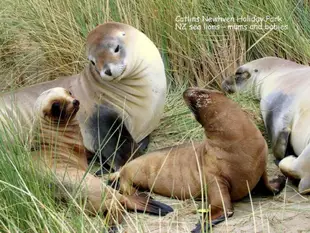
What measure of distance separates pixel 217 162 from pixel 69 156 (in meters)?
0.93

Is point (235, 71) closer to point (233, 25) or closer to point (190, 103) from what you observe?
point (233, 25)

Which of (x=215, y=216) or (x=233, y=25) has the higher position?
(x=233, y=25)

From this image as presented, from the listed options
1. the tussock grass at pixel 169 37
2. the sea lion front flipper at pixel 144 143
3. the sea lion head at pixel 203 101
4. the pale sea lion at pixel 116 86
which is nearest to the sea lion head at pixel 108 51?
the pale sea lion at pixel 116 86

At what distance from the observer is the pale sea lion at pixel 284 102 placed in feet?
16.5

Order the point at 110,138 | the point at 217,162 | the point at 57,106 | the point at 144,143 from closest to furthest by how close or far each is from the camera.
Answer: the point at 217,162, the point at 57,106, the point at 110,138, the point at 144,143

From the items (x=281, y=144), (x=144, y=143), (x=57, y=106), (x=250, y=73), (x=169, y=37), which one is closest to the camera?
(x=57, y=106)

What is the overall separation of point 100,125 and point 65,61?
1.25 meters

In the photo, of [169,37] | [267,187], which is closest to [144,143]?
[169,37]

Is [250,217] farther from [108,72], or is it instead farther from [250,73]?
[250,73]

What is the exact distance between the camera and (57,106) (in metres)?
5.00

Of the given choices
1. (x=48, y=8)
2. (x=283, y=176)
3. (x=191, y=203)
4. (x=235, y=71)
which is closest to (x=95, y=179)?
(x=191, y=203)

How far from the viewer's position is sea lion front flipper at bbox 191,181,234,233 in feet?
14.4

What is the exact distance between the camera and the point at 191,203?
4.73 meters

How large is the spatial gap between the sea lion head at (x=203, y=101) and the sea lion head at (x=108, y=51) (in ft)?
3.80
